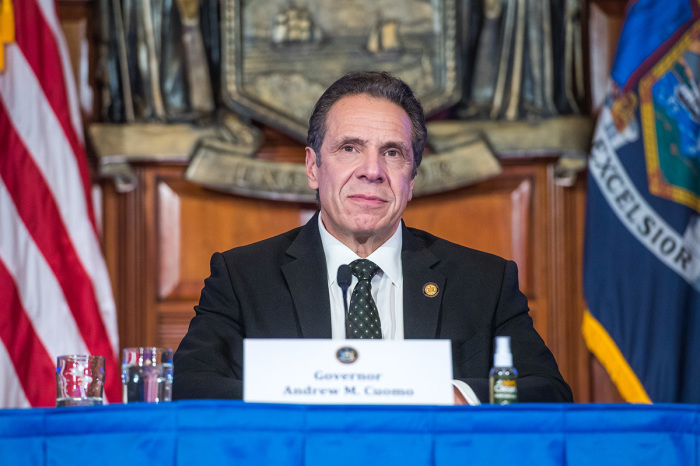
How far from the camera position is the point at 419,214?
3.87m

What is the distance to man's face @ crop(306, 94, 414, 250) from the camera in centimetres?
206

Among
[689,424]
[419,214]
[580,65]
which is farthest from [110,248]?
[689,424]

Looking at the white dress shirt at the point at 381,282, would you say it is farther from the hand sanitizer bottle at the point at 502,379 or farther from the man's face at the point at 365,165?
the hand sanitizer bottle at the point at 502,379

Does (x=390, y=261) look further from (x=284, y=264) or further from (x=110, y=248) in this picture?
(x=110, y=248)

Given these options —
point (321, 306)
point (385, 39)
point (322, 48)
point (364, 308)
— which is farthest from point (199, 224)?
point (364, 308)

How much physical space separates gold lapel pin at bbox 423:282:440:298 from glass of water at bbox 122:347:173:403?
71 centimetres

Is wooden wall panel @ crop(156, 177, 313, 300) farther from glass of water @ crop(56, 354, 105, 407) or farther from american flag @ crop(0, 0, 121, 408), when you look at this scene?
glass of water @ crop(56, 354, 105, 407)

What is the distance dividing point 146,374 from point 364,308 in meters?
0.53

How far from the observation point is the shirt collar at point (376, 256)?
6.89 feet

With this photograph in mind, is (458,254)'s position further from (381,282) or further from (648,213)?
(648,213)

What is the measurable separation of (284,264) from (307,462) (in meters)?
0.99

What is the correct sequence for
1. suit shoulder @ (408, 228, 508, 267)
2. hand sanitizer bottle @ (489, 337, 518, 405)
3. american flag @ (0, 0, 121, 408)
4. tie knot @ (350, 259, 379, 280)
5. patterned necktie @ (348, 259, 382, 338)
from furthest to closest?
american flag @ (0, 0, 121, 408) < suit shoulder @ (408, 228, 508, 267) < tie knot @ (350, 259, 379, 280) < patterned necktie @ (348, 259, 382, 338) < hand sanitizer bottle @ (489, 337, 518, 405)

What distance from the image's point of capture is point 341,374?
1234mm

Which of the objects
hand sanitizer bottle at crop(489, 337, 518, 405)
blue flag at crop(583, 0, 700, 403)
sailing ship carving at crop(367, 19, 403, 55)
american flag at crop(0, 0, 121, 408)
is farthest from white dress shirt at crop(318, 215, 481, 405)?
sailing ship carving at crop(367, 19, 403, 55)
